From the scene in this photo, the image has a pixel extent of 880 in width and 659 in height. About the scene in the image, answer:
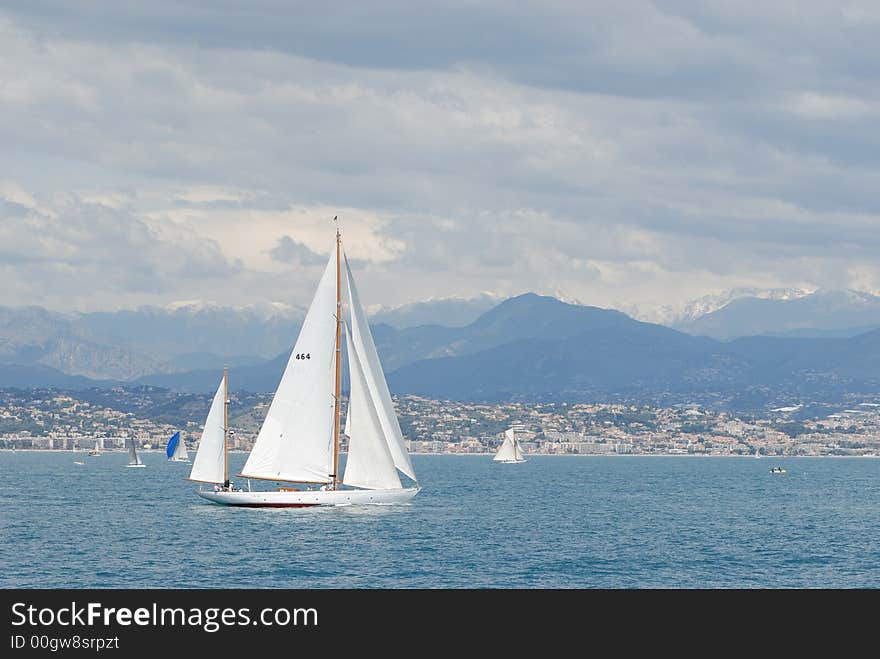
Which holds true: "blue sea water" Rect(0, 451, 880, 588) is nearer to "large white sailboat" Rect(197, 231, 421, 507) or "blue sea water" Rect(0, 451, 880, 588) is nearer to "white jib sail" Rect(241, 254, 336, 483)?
"large white sailboat" Rect(197, 231, 421, 507)

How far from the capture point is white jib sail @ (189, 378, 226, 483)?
299 feet

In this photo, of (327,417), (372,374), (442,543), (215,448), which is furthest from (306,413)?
(442,543)

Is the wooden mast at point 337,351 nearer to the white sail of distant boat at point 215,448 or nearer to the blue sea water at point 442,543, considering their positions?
the blue sea water at point 442,543

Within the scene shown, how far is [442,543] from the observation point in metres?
70.4

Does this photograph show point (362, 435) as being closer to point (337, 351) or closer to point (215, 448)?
point (337, 351)

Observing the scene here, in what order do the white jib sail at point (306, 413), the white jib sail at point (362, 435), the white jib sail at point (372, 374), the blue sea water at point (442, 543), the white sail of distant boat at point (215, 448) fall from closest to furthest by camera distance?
the blue sea water at point (442, 543)
the white jib sail at point (372, 374)
the white jib sail at point (362, 435)
the white jib sail at point (306, 413)
the white sail of distant boat at point (215, 448)

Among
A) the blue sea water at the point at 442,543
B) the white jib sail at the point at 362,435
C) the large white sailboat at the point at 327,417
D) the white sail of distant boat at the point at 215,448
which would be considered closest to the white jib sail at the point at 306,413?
the large white sailboat at the point at 327,417

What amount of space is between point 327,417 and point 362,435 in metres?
2.62

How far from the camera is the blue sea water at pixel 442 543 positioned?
5716 centimetres

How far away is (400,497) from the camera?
88.2m

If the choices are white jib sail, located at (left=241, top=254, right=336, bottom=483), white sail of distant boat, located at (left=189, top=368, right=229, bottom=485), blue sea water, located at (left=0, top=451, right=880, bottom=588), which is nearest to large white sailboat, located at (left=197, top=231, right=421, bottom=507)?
white jib sail, located at (left=241, top=254, right=336, bottom=483)
